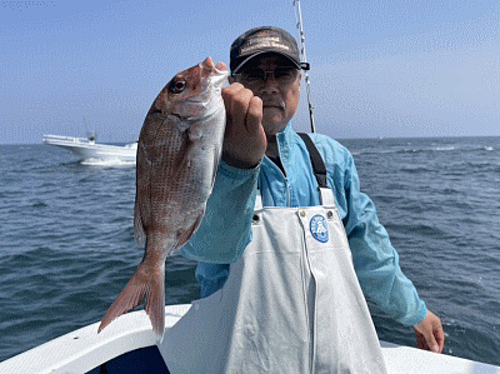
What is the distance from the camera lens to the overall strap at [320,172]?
1.91 m

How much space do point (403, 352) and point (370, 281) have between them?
0.96 m

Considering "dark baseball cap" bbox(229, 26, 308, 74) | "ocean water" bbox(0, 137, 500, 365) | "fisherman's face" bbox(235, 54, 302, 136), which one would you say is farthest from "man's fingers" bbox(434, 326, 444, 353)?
"ocean water" bbox(0, 137, 500, 365)

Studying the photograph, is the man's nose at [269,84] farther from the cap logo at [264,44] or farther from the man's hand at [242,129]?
the man's hand at [242,129]

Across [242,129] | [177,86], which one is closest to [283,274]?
[242,129]

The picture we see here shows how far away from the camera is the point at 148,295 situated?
127 centimetres

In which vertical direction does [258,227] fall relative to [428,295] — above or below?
above

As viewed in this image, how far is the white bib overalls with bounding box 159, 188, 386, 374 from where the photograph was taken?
5.73ft

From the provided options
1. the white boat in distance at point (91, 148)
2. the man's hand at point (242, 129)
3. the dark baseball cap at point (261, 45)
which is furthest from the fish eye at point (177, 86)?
the white boat in distance at point (91, 148)

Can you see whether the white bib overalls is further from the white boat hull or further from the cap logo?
the white boat hull

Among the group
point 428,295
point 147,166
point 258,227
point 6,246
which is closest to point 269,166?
point 258,227

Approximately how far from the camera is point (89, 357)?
2.63 meters

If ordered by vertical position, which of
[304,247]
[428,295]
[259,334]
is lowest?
[428,295]

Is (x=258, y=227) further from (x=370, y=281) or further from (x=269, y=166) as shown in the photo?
(x=370, y=281)

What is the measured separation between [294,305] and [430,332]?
3.89 ft
